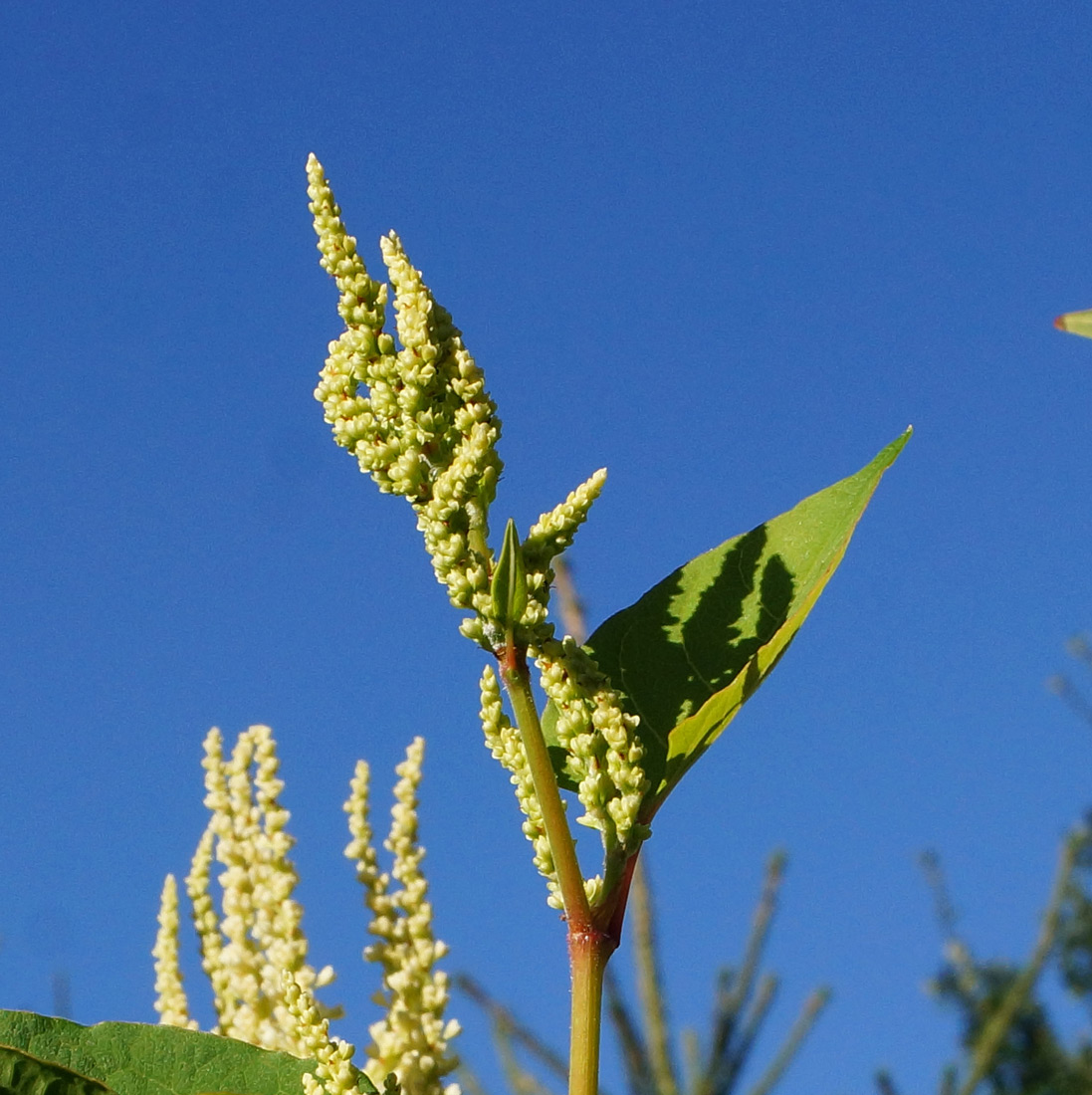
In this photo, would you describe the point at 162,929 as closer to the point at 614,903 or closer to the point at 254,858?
the point at 254,858

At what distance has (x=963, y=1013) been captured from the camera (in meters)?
20.4

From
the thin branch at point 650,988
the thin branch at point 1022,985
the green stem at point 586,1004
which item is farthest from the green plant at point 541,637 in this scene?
the thin branch at point 1022,985

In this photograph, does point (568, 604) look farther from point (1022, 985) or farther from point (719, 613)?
point (719, 613)

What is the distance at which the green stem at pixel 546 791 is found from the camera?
81 cm

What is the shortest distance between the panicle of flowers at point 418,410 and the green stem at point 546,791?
40 mm

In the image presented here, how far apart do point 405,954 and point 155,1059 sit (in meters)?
0.60

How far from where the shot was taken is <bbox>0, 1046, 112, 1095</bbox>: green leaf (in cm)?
86

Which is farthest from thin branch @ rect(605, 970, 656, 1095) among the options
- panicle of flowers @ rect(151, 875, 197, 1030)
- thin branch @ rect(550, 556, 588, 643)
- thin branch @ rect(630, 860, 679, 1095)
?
panicle of flowers @ rect(151, 875, 197, 1030)

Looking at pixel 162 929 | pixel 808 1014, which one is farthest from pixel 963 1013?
pixel 162 929

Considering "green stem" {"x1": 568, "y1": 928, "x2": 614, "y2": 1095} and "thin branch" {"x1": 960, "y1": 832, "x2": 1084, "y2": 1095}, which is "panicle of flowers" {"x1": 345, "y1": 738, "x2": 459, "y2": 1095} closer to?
"green stem" {"x1": 568, "y1": 928, "x2": 614, "y2": 1095}

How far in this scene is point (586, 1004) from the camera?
32.2 inches

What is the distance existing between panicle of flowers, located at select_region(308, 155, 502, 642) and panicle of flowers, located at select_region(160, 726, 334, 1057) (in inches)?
29.6

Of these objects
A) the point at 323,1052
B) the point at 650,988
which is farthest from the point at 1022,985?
the point at 323,1052

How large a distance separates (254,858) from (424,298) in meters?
0.94
